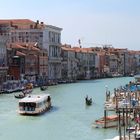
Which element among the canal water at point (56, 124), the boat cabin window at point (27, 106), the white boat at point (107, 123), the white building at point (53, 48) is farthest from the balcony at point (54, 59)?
the white boat at point (107, 123)

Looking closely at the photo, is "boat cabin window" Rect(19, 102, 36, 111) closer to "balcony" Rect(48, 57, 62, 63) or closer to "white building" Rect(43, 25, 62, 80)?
"white building" Rect(43, 25, 62, 80)

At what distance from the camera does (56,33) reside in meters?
39.1

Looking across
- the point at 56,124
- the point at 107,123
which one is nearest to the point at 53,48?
the point at 56,124

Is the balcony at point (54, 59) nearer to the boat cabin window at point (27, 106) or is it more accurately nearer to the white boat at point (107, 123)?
the boat cabin window at point (27, 106)

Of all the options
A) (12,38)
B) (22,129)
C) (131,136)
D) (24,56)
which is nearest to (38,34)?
(12,38)

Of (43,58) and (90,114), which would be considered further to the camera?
(43,58)

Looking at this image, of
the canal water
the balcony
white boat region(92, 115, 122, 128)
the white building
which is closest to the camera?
the canal water

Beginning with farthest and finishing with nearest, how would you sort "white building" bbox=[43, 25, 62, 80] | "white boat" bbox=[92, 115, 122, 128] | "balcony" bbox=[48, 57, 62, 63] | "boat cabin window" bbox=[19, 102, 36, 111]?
"balcony" bbox=[48, 57, 62, 63] → "white building" bbox=[43, 25, 62, 80] → "boat cabin window" bbox=[19, 102, 36, 111] → "white boat" bbox=[92, 115, 122, 128]

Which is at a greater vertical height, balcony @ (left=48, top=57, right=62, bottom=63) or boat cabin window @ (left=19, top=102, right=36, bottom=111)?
balcony @ (left=48, top=57, right=62, bottom=63)

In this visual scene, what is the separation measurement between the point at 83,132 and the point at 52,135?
2.35ft

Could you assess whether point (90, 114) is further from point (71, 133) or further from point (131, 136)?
point (131, 136)

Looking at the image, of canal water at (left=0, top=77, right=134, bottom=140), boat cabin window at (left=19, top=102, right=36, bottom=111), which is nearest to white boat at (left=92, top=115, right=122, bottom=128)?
canal water at (left=0, top=77, right=134, bottom=140)

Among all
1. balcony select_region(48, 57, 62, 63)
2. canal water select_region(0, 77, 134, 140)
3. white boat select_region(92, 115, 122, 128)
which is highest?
balcony select_region(48, 57, 62, 63)

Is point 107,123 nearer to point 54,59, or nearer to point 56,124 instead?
point 56,124
